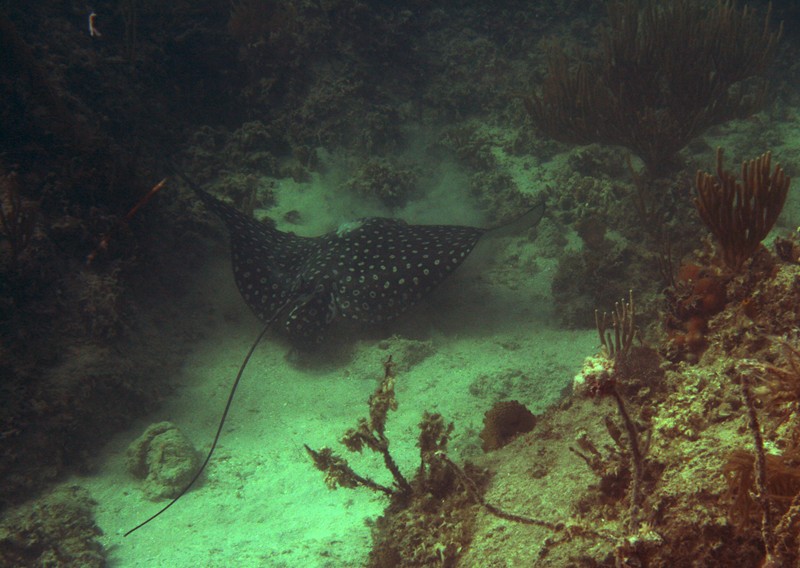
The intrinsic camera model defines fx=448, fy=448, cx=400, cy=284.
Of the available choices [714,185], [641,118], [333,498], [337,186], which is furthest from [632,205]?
[333,498]

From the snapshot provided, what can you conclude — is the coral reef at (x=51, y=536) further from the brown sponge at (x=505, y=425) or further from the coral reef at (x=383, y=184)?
the coral reef at (x=383, y=184)

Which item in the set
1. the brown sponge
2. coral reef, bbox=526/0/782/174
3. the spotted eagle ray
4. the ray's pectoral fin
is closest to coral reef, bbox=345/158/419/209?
the spotted eagle ray

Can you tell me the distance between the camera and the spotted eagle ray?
5348 mm

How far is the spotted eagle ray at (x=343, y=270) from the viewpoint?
17.5 ft

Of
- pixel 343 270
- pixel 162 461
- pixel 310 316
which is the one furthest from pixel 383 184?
pixel 162 461

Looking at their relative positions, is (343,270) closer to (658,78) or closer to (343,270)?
(343,270)

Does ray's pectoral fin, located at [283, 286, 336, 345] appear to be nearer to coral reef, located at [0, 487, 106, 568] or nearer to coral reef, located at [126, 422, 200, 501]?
coral reef, located at [126, 422, 200, 501]

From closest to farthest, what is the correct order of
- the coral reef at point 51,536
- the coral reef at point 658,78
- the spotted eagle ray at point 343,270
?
the coral reef at point 51,536, the spotted eagle ray at point 343,270, the coral reef at point 658,78

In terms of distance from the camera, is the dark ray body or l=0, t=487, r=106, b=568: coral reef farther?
the dark ray body

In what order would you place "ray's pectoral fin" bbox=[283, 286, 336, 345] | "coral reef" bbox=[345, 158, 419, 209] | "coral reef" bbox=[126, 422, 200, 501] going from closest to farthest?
"coral reef" bbox=[126, 422, 200, 501], "ray's pectoral fin" bbox=[283, 286, 336, 345], "coral reef" bbox=[345, 158, 419, 209]

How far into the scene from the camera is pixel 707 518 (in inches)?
64.6

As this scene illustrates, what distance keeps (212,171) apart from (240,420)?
4889mm

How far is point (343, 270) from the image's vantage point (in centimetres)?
553

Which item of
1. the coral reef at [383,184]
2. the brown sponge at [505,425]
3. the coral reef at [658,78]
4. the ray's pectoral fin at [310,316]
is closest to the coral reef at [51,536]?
the ray's pectoral fin at [310,316]
